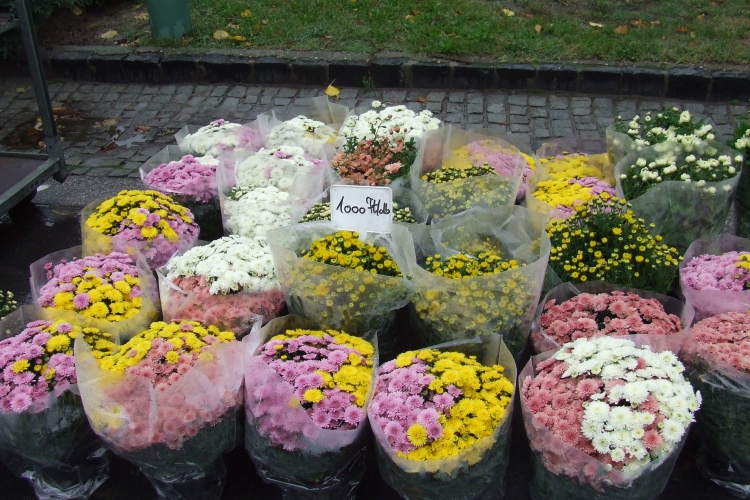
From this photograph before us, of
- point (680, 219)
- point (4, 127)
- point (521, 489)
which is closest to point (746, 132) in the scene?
point (680, 219)

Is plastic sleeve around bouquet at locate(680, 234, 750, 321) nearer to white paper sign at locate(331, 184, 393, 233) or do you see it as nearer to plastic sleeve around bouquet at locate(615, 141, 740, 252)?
plastic sleeve around bouquet at locate(615, 141, 740, 252)

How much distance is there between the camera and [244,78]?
21.0 feet

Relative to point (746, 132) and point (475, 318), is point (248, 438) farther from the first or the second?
point (746, 132)

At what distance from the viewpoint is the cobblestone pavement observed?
5.30m

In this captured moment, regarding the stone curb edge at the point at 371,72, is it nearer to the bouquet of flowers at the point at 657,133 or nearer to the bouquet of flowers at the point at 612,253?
the bouquet of flowers at the point at 657,133

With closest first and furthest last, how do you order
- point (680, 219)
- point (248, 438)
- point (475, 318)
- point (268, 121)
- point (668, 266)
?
point (248, 438), point (475, 318), point (668, 266), point (680, 219), point (268, 121)

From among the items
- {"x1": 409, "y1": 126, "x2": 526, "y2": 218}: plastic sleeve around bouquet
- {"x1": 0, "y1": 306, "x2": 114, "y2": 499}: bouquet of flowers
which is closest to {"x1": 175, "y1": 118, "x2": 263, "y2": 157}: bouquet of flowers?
{"x1": 409, "y1": 126, "x2": 526, "y2": 218}: plastic sleeve around bouquet

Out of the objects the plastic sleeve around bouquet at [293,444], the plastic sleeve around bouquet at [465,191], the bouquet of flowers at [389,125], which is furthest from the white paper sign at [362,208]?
the bouquet of flowers at [389,125]

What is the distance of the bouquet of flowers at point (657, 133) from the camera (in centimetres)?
324

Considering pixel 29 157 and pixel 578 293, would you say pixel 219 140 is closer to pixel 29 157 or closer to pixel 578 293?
pixel 29 157

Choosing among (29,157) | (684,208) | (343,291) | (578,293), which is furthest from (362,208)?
(29,157)

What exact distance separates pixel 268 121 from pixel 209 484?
2.24 metres

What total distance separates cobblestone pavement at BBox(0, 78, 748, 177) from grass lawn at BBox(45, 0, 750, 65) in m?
0.56

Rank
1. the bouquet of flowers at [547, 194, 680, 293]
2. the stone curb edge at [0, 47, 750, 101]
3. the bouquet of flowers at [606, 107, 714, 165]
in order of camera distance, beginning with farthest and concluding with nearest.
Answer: the stone curb edge at [0, 47, 750, 101], the bouquet of flowers at [606, 107, 714, 165], the bouquet of flowers at [547, 194, 680, 293]
